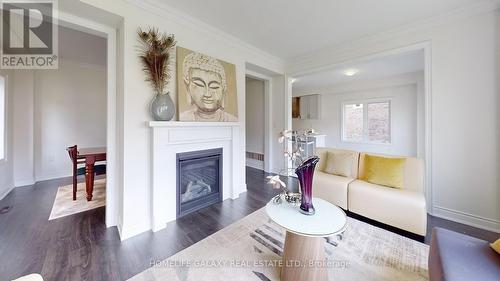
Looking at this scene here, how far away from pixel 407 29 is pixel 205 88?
3.02 meters

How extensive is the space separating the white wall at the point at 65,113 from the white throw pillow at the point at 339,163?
5.16 m

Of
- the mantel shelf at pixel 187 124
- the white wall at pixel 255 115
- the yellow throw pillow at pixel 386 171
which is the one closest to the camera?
the mantel shelf at pixel 187 124

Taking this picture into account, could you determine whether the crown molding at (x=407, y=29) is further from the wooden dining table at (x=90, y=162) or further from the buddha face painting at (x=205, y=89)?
the wooden dining table at (x=90, y=162)

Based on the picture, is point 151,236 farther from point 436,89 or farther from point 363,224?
point 436,89

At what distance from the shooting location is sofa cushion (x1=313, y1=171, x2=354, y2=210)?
262 centimetres

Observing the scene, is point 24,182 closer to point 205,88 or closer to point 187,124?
point 187,124

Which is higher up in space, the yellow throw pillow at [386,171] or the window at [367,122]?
the window at [367,122]

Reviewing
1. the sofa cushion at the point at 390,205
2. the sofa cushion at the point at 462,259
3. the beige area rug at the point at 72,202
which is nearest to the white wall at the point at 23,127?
the beige area rug at the point at 72,202

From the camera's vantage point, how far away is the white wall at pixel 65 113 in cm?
391

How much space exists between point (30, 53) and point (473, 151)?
6541mm

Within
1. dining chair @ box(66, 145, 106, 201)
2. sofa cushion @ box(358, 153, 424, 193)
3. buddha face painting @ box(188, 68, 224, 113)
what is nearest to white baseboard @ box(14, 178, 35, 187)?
dining chair @ box(66, 145, 106, 201)

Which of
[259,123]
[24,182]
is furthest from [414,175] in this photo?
[24,182]

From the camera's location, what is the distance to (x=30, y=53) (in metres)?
3.08

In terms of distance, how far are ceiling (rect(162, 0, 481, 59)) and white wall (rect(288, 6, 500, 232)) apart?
296mm
